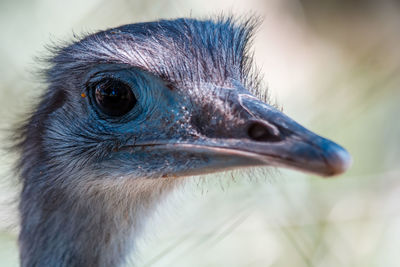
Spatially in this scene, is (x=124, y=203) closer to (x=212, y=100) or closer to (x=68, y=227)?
(x=68, y=227)

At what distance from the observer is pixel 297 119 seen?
381cm

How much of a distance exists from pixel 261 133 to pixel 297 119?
215 cm

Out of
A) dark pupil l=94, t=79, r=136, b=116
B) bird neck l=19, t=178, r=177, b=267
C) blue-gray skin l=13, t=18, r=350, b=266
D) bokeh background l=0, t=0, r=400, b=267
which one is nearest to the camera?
blue-gray skin l=13, t=18, r=350, b=266

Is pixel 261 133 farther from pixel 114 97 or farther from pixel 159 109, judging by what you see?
pixel 114 97

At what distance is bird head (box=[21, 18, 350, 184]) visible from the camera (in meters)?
1.74

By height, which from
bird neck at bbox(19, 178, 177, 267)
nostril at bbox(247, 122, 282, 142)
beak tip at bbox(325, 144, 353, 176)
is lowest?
bird neck at bbox(19, 178, 177, 267)

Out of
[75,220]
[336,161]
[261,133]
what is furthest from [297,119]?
[336,161]

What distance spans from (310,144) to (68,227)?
871 millimetres

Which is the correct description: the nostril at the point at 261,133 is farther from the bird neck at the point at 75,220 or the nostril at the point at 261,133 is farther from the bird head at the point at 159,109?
the bird neck at the point at 75,220

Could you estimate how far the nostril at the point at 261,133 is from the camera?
1.67 metres

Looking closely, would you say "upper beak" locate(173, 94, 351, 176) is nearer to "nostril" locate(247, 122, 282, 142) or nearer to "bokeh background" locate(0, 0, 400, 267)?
"nostril" locate(247, 122, 282, 142)

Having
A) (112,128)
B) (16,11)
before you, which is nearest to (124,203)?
(112,128)

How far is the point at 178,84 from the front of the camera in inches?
78.8

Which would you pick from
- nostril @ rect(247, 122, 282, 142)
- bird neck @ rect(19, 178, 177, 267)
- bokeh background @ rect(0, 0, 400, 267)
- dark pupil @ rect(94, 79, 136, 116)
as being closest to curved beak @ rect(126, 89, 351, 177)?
nostril @ rect(247, 122, 282, 142)
